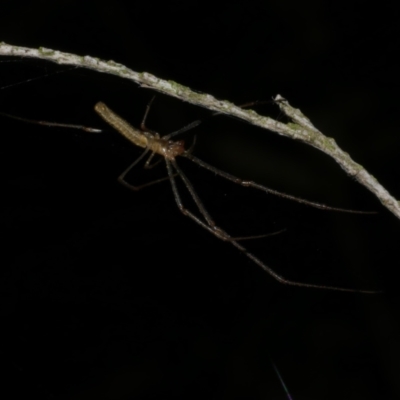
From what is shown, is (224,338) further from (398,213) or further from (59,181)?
(398,213)

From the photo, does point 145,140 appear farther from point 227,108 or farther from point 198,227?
point 198,227

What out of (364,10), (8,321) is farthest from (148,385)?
(364,10)

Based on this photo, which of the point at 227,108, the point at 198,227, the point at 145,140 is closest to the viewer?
the point at 227,108

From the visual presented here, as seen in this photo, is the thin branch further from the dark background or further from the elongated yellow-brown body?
the dark background

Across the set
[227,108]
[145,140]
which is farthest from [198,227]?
[227,108]

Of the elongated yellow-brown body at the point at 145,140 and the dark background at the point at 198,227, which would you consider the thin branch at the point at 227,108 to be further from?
the dark background at the point at 198,227

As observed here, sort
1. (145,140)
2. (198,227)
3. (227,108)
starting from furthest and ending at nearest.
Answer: (198,227), (145,140), (227,108)

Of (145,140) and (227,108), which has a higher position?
(145,140)

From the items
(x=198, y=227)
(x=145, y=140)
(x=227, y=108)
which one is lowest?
(x=227, y=108)
